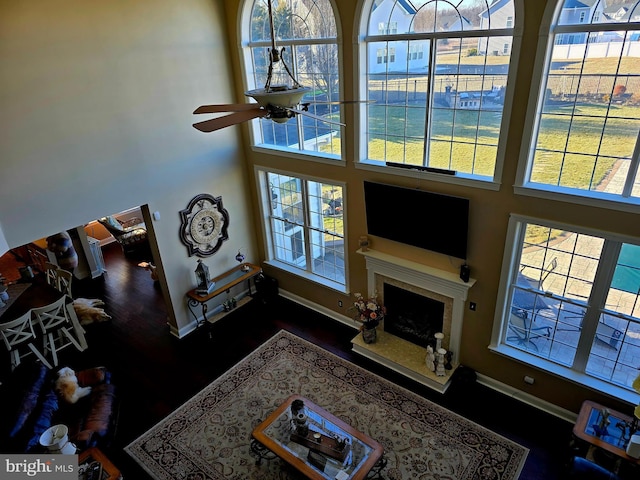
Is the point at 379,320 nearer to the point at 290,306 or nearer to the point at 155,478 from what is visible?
the point at 290,306

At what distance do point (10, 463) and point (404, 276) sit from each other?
16.4ft

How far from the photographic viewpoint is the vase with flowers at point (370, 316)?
6.44m

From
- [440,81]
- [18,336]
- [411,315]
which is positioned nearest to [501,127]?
[440,81]

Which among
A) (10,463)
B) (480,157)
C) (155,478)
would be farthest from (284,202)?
(10,463)

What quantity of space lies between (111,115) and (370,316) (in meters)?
4.56

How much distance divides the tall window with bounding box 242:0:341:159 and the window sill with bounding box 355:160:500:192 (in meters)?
0.69

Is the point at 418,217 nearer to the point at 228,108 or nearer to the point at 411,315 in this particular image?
the point at 411,315

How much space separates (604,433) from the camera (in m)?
4.46

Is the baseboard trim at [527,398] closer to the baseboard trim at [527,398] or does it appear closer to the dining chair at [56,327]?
the baseboard trim at [527,398]

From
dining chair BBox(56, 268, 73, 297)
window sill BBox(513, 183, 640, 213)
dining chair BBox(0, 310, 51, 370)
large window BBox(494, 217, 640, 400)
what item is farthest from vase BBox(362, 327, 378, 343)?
dining chair BBox(56, 268, 73, 297)

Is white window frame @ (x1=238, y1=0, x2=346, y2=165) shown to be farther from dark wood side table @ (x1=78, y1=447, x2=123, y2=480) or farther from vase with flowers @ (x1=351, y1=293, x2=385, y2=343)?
dark wood side table @ (x1=78, y1=447, x2=123, y2=480)

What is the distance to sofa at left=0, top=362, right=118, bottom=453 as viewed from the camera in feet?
15.0

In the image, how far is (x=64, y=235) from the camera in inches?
351

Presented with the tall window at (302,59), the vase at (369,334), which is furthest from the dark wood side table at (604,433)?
the tall window at (302,59)
